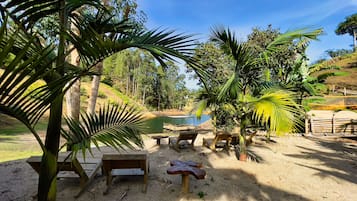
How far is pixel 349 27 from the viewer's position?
3859cm

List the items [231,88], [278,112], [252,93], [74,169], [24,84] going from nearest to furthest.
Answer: [24,84], [74,169], [278,112], [231,88], [252,93]

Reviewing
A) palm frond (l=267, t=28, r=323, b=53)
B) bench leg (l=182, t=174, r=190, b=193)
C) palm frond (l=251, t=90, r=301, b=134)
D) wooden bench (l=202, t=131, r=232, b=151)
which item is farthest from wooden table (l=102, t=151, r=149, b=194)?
palm frond (l=267, t=28, r=323, b=53)

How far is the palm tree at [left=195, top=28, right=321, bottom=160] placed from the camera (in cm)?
364

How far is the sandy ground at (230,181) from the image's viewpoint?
131 inches

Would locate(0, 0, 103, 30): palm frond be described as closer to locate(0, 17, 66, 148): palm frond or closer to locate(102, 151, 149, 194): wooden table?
locate(0, 17, 66, 148): palm frond

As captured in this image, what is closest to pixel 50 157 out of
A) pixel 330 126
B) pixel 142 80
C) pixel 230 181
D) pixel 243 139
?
pixel 230 181

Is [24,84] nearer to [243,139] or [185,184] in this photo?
[185,184]

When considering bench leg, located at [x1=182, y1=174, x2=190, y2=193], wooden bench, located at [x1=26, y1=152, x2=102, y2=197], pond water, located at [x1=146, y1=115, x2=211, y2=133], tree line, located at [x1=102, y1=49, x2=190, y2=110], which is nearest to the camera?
wooden bench, located at [x1=26, y1=152, x2=102, y2=197]

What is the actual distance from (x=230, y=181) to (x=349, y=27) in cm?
4677

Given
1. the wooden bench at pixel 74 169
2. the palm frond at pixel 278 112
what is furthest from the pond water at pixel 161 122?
the wooden bench at pixel 74 169

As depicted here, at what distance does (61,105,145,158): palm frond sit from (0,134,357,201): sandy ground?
64.3 inches

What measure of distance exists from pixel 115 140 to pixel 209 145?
4.83 metres

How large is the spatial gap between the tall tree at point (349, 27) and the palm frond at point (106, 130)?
44509mm

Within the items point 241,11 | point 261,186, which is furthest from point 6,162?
point 241,11
